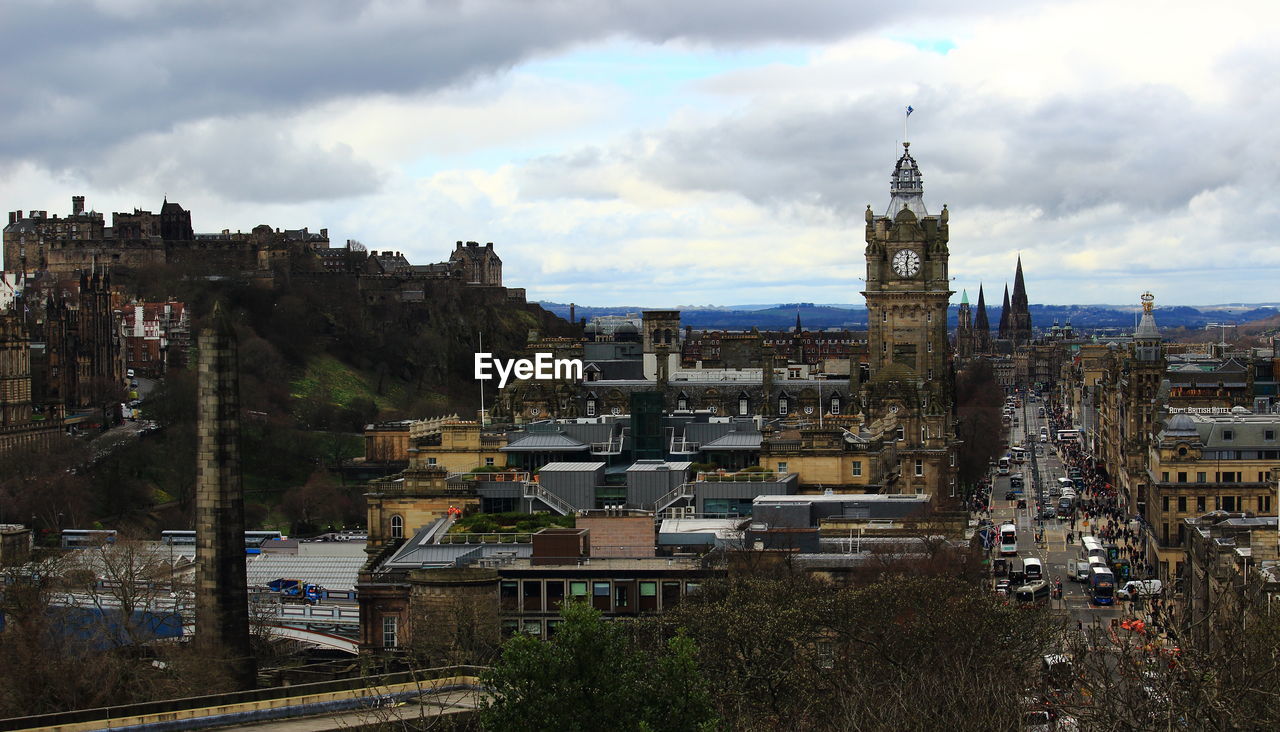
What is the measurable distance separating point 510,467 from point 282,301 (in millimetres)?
113167

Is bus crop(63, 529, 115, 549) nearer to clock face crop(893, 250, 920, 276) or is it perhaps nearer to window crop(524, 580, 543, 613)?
window crop(524, 580, 543, 613)

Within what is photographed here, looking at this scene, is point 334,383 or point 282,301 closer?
point 334,383

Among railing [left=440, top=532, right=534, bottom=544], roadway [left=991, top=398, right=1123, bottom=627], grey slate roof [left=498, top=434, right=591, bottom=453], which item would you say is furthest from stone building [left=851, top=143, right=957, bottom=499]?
railing [left=440, top=532, right=534, bottom=544]

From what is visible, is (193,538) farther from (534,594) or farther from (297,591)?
(534,594)

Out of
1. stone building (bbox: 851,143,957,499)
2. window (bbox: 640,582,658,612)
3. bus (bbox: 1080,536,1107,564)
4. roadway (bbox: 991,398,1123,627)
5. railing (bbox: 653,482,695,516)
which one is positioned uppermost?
stone building (bbox: 851,143,957,499)


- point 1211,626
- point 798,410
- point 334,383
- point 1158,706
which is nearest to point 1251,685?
point 1158,706

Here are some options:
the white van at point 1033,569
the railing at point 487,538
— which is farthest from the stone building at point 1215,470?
the railing at point 487,538

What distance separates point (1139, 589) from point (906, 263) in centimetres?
4600

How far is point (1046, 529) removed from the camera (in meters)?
114

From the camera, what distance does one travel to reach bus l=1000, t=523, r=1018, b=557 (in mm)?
101688

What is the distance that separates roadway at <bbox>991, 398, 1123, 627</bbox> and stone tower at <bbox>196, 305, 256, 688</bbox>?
2201cm

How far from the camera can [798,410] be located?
105 meters

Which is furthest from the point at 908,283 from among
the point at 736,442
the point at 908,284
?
the point at 736,442

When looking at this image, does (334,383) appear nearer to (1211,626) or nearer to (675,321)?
(675,321)
